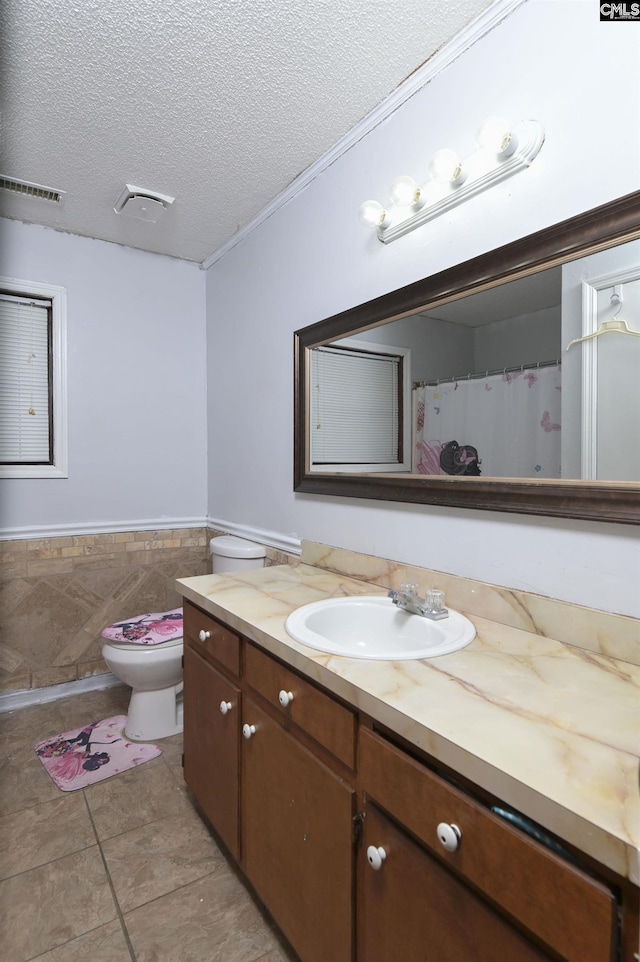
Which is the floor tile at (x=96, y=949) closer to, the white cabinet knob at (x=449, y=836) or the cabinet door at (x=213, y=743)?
the cabinet door at (x=213, y=743)

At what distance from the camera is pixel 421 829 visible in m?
0.81

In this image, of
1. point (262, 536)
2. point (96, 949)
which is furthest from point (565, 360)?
point (96, 949)

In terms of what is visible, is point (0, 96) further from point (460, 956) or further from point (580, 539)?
point (460, 956)

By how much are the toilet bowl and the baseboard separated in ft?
1.60

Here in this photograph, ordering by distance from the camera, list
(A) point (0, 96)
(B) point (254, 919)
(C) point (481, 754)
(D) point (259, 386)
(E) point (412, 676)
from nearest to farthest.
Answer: (C) point (481, 754) → (E) point (412, 676) → (B) point (254, 919) → (A) point (0, 96) → (D) point (259, 386)

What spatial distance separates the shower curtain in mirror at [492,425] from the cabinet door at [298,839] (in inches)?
32.9

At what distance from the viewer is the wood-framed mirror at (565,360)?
104 centimetres

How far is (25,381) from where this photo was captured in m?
2.55

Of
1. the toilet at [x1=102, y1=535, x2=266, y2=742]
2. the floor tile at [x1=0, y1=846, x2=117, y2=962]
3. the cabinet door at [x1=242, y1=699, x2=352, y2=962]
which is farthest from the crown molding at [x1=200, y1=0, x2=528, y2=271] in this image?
the floor tile at [x1=0, y1=846, x2=117, y2=962]

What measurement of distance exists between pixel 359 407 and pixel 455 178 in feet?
2.46

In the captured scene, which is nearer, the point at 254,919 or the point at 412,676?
the point at 412,676

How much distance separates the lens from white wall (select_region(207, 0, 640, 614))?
3.60 feet

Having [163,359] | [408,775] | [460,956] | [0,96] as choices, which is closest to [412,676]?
[408,775]

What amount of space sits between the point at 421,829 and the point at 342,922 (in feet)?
1.31
